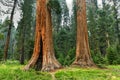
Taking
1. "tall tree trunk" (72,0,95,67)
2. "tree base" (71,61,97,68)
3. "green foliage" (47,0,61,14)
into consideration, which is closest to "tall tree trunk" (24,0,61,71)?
"green foliage" (47,0,61,14)

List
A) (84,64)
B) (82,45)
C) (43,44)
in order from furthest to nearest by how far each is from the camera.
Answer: (82,45), (84,64), (43,44)

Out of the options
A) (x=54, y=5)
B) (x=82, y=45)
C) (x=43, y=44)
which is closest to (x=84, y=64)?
(x=82, y=45)

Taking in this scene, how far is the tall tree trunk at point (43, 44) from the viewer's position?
38.7 feet

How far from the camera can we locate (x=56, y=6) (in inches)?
493

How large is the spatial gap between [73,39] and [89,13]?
18.9 ft

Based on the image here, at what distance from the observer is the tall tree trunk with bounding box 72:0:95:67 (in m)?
12.5

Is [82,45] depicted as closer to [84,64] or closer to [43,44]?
[84,64]

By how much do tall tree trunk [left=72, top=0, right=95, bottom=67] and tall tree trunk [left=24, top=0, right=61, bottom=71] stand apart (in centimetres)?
147

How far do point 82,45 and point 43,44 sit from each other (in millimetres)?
2282

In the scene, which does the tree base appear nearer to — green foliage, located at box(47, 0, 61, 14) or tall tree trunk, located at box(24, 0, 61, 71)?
tall tree trunk, located at box(24, 0, 61, 71)

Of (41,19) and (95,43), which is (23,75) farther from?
(95,43)

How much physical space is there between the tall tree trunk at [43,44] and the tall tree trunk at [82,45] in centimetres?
147

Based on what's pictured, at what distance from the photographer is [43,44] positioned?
1222 cm

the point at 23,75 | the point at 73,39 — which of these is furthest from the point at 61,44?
the point at 23,75
